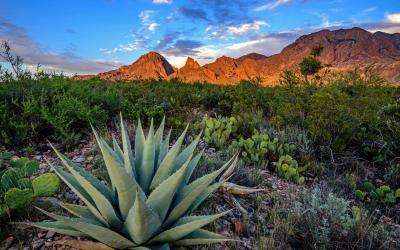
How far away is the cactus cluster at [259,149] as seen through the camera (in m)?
4.83

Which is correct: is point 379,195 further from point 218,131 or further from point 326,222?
point 218,131

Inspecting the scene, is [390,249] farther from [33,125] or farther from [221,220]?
[33,125]

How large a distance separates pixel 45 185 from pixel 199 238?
55.8 inches

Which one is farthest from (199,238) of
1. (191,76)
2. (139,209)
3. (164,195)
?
(191,76)

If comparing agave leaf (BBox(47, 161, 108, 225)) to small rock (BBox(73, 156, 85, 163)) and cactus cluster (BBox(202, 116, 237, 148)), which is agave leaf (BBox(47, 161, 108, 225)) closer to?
small rock (BBox(73, 156, 85, 163))

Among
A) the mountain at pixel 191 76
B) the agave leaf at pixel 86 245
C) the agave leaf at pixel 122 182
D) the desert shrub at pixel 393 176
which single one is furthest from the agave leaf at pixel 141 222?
the mountain at pixel 191 76

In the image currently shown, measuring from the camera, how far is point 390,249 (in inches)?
122

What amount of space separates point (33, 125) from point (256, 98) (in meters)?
4.88

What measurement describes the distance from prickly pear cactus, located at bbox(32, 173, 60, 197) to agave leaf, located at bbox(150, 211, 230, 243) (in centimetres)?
110

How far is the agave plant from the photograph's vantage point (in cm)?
210

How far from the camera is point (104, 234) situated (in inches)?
84.5

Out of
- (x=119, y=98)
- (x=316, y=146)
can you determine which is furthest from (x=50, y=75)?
(x=316, y=146)

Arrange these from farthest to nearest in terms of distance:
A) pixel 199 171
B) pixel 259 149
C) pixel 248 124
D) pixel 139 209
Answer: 1. pixel 248 124
2. pixel 259 149
3. pixel 199 171
4. pixel 139 209

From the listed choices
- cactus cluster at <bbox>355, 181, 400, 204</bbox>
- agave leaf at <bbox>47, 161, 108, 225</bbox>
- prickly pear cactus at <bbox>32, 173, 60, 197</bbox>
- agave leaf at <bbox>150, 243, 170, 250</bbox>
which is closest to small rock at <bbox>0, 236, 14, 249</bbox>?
prickly pear cactus at <bbox>32, 173, 60, 197</bbox>
